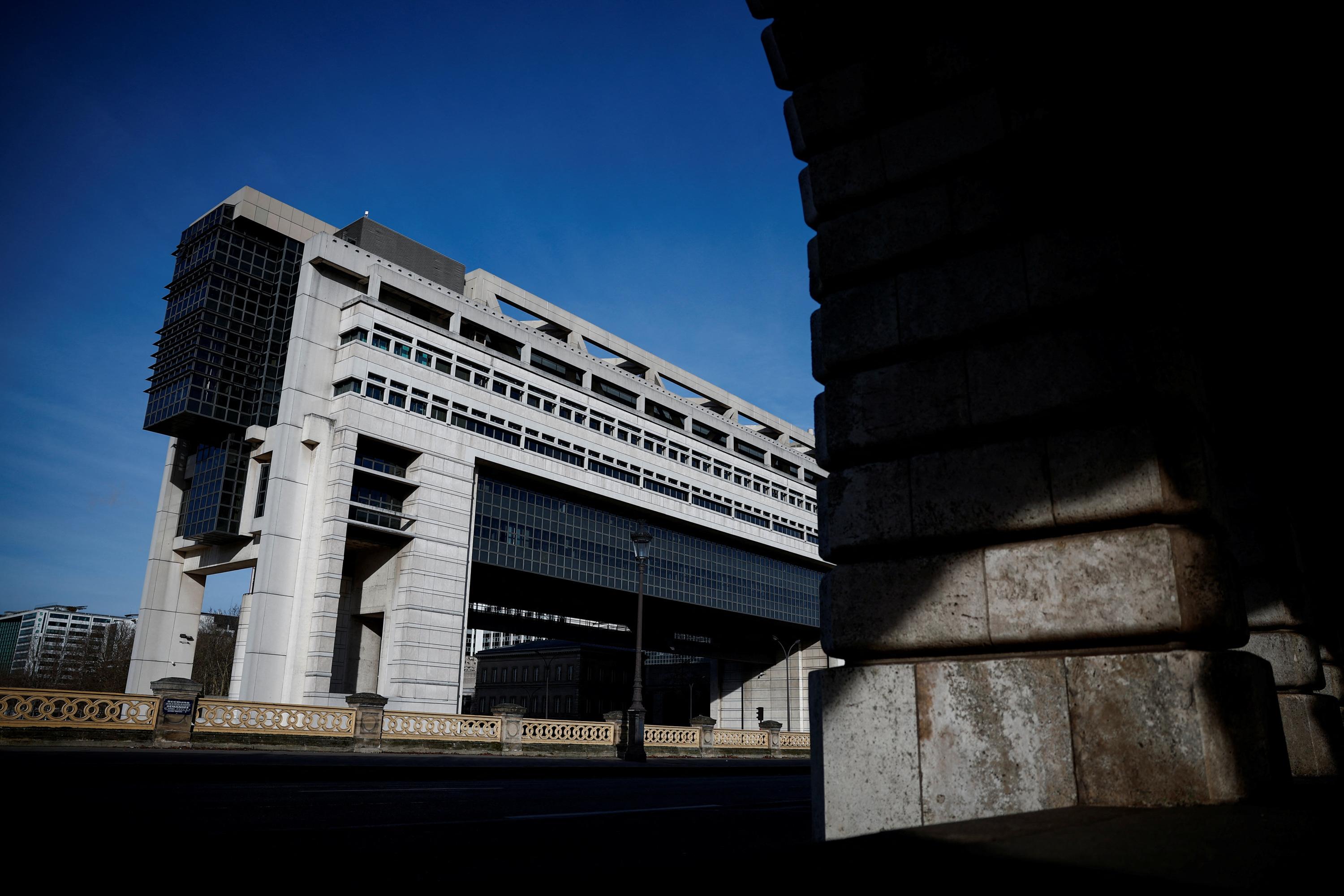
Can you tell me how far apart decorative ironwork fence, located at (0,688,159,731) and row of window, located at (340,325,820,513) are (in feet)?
87.1

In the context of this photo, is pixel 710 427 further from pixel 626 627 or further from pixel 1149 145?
pixel 1149 145

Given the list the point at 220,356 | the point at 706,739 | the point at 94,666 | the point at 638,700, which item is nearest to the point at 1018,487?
the point at 638,700

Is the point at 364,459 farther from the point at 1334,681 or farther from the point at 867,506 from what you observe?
the point at 867,506

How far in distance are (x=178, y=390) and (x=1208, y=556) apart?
52409 millimetres

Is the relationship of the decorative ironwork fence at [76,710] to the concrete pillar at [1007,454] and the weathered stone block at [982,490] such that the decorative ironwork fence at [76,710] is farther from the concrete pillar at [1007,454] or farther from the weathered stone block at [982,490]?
the weathered stone block at [982,490]

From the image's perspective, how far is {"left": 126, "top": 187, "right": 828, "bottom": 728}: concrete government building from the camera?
146 feet

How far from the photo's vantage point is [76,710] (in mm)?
22172

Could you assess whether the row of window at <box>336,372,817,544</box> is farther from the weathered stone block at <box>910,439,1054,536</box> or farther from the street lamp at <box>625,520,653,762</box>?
the weathered stone block at <box>910,439,1054,536</box>

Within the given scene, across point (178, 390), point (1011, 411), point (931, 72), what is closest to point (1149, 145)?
point (931, 72)

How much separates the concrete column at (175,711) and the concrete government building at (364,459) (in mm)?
17141

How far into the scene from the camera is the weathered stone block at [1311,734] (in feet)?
23.4

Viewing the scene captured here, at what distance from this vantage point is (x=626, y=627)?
3164 inches

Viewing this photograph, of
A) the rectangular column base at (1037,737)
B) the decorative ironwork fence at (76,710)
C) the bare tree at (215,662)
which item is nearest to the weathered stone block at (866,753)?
the rectangular column base at (1037,737)

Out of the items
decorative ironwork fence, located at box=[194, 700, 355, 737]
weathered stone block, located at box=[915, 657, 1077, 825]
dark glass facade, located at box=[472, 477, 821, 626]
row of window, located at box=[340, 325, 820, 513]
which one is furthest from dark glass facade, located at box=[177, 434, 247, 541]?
weathered stone block, located at box=[915, 657, 1077, 825]
